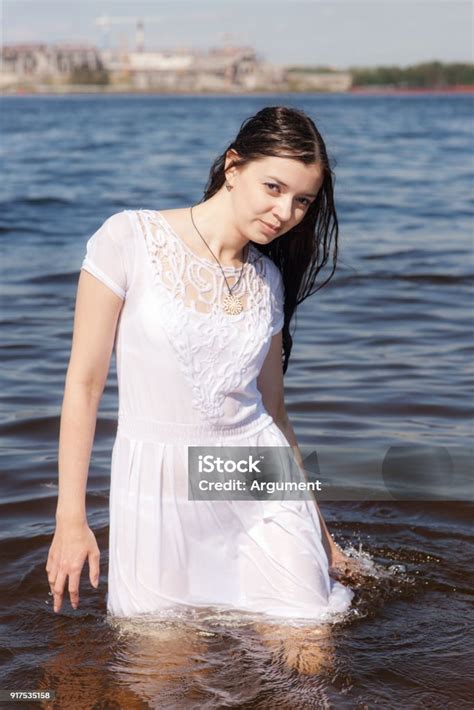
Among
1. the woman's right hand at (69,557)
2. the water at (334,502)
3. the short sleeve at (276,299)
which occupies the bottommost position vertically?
the water at (334,502)

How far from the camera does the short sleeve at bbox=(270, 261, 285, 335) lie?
3285 mm

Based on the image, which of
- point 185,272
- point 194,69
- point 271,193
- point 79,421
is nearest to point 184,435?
point 79,421

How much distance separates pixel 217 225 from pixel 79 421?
0.68 m

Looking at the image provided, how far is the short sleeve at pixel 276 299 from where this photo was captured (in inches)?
129

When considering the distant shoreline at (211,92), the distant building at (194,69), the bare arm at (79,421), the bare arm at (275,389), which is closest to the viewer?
the bare arm at (79,421)

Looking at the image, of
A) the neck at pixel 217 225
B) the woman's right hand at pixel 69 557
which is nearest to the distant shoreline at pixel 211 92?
the neck at pixel 217 225

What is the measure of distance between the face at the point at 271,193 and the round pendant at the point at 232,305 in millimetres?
176

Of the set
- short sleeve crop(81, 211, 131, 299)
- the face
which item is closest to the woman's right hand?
short sleeve crop(81, 211, 131, 299)

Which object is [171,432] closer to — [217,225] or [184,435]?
[184,435]

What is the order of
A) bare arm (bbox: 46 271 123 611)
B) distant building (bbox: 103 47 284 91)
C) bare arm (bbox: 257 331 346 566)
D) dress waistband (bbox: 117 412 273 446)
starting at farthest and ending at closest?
distant building (bbox: 103 47 284 91), bare arm (bbox: 257 331 346 566), dress waistband (bbox: 117 412 273 446), bare arm (bbox: 46 271 123 611)

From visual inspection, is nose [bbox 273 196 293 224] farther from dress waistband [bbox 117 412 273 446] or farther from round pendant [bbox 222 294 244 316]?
dress waistband [bbox 117 412 273 446]

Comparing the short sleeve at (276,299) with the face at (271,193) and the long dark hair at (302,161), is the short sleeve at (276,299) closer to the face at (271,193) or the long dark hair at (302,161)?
the long dark hair at (302,161)

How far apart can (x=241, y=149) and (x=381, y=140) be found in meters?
30.9

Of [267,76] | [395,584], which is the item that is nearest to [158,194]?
[395,584]
